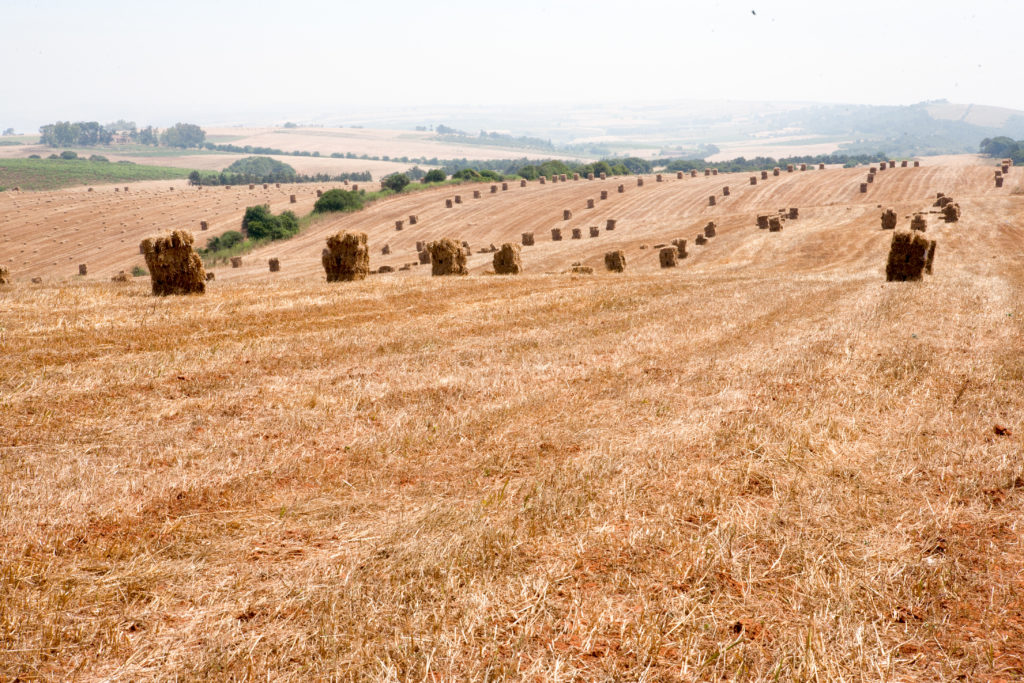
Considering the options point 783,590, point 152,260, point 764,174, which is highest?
point 764,174

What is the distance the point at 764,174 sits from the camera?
77312mm

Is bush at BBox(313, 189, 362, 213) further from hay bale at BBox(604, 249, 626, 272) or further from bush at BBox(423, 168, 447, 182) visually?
hay bale at BBox(604, 249, 626, 272)

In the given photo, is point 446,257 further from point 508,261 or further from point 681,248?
point 681,248

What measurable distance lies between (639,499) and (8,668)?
4.89 m

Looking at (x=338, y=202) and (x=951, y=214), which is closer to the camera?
(x=951, y=214)

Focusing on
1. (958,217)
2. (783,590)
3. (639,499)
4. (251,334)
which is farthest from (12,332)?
(958,217)

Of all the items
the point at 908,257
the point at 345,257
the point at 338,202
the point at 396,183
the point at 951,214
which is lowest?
the point at 908,257

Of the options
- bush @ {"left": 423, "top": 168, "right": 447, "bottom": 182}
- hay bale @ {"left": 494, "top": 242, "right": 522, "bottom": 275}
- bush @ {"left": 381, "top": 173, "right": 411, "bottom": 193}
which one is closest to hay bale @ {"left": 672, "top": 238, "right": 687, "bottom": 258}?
hay bale @ {"left": 494, "top": 242, "right": 522, "bottom": 275}

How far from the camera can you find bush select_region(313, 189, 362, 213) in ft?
289

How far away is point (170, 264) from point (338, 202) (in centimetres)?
7286

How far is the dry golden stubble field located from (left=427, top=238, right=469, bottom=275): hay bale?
1750 centimetres

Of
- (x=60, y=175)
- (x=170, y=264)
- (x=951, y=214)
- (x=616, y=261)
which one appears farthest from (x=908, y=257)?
(x=60, y=175)

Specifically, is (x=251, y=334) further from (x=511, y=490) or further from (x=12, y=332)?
(x=511, y=490)

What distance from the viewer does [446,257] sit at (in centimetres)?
3045
